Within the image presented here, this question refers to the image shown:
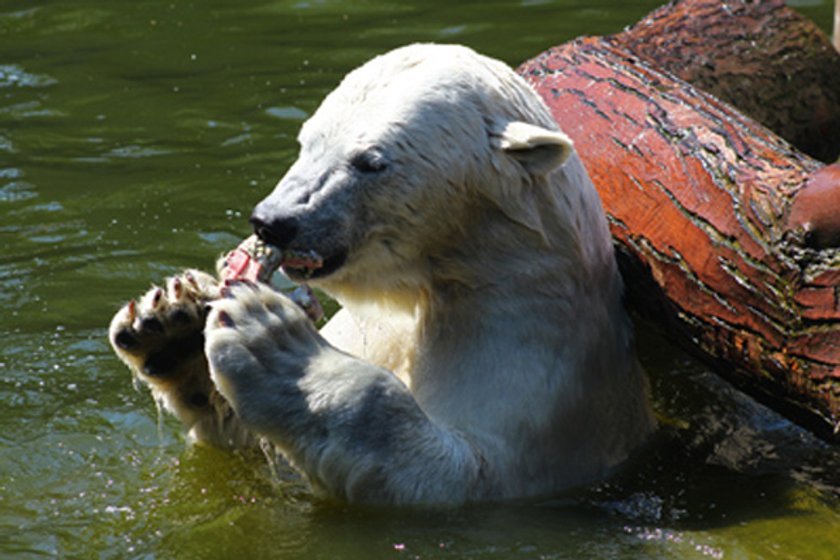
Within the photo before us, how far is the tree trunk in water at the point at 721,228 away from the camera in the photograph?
4863 millimetres

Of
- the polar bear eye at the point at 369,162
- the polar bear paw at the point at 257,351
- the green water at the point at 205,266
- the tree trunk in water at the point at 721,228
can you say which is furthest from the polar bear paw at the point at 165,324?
the tree trunk in water at the point at 721,228

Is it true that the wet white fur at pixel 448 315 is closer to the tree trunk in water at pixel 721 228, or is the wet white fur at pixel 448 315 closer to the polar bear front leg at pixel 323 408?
the polar bear front leg at pixel 323 408

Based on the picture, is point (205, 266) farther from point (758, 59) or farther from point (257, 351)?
point (257, 351)

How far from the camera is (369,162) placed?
15.4ft

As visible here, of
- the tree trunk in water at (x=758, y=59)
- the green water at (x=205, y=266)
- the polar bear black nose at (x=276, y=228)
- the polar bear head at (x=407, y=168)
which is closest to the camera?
the polar bear black nose at (x=276, y=228)

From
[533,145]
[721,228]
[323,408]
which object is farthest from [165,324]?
[721,228]

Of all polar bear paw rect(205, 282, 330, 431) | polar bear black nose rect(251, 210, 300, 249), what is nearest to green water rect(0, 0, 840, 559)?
polar bear paw rect(205, 282, 330, 431)

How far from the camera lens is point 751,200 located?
509 centimetres

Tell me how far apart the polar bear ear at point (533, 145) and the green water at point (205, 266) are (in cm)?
110

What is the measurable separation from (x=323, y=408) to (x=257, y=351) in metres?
0.27

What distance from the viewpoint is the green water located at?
4773 millimetres

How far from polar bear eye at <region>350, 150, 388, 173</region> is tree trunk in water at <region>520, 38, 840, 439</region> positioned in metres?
1.15

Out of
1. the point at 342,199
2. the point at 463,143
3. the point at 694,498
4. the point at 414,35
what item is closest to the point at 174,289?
the point at 342,199

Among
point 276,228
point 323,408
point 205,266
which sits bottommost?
point 205,266
